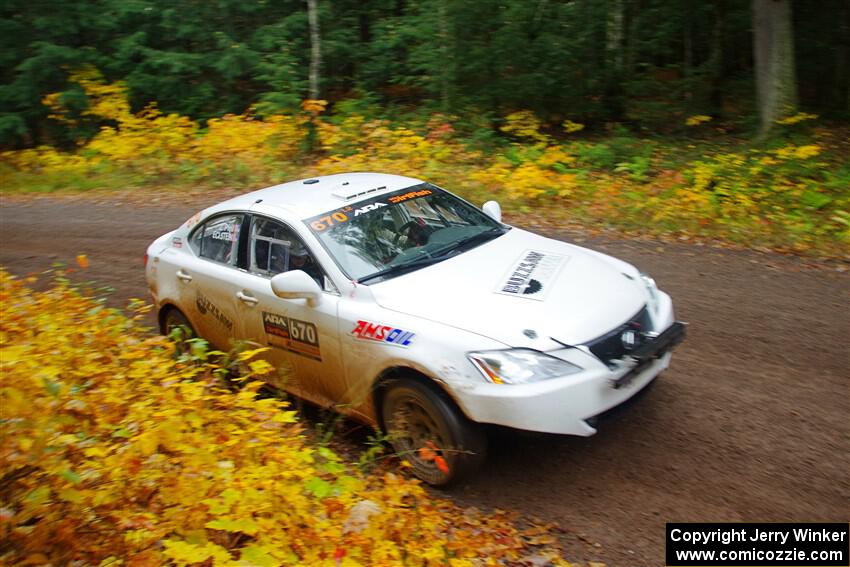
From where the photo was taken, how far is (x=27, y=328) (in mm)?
5578

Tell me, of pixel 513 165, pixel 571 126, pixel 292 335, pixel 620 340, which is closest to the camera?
pixel 620 340

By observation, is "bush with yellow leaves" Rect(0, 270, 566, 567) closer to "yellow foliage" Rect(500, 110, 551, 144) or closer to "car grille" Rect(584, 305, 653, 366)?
"car grille" Rect(584, 305, 653, 366)

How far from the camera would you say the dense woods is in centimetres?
1473

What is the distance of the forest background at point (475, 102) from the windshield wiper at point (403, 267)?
208 inches

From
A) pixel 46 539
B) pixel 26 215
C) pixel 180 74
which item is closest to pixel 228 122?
pixel 180 74

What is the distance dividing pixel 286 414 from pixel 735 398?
3.45 meters

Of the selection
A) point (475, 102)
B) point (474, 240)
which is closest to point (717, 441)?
point (474, 240)

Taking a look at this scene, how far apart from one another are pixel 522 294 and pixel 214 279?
2.78 meters

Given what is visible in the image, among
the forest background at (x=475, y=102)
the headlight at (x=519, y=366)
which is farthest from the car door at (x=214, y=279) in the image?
the forest background at (x=475, y=102)

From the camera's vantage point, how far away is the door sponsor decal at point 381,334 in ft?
15.1

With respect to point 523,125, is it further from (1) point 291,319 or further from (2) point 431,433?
(2) point 431,433

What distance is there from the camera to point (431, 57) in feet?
51.3

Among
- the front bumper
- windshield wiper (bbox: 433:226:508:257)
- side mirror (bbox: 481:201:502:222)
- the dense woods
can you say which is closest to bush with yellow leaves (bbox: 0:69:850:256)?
the dense woods

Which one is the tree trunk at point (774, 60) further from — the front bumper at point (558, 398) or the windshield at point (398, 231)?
the front bumper at point (558, 398)
